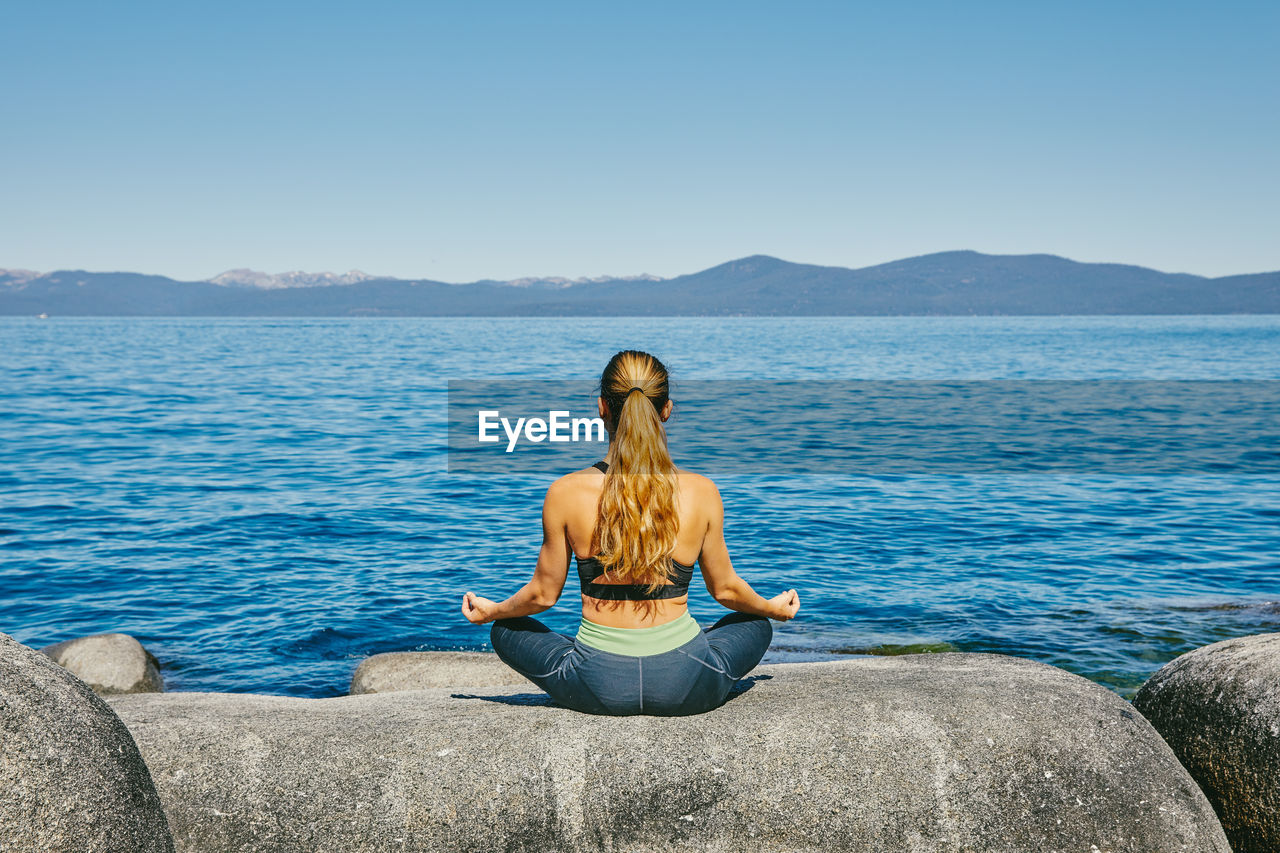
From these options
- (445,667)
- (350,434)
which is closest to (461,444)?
(350,434)

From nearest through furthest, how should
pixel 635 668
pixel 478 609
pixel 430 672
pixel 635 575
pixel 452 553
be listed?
pixel 635 575, pixel 635 668, pixel 478 609, pixel 430 672, pixel 452 553

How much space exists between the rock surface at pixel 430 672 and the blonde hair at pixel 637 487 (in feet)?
13.8

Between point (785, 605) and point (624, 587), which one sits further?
point (785, 605)

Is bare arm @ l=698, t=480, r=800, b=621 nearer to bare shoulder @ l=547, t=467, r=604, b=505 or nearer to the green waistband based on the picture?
the green waistband

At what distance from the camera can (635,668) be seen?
5230 millimetres

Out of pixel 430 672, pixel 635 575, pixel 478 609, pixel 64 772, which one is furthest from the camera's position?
pixel 430 672

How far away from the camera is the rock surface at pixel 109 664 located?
10.6 m

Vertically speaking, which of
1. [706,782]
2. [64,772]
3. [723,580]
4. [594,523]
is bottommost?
[706,782]

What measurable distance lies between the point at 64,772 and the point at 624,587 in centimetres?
257

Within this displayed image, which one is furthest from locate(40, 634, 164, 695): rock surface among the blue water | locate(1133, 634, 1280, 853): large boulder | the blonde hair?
locate(1133, 634, 1280, 853): large boulder

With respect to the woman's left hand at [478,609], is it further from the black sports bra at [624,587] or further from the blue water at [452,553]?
the blue water at [452,553]

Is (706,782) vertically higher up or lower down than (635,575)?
lower down

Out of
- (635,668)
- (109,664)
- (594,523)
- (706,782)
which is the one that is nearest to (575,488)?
(594,523)

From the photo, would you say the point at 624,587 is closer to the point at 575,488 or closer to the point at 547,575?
the point at 547,575
